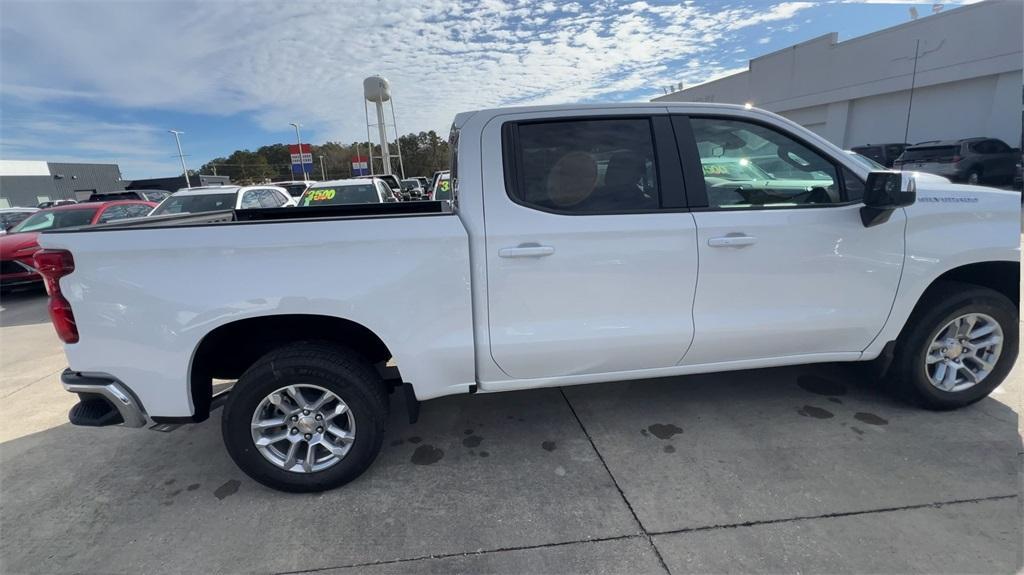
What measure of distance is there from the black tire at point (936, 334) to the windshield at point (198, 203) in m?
9.61

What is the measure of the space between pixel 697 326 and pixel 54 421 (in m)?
4.65

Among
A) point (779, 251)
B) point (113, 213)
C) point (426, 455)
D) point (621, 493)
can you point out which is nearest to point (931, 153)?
point (779, 251)

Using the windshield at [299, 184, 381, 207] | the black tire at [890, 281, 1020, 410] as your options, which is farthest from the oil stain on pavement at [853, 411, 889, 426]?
the windshield at [299, 184, 381, 207]

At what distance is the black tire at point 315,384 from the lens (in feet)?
8.06

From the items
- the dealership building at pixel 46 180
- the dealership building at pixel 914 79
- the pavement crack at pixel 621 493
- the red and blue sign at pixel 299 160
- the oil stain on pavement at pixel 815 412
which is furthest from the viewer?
the dealership building at pixel 46 180

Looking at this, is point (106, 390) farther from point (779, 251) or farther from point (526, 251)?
point (779, 251)

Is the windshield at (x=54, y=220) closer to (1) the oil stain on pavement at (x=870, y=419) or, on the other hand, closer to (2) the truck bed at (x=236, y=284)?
(2) the truck bed at (x=236, y=284)

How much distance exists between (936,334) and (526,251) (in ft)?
8.82

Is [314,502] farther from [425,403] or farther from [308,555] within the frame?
[425,403]

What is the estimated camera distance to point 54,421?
3.63 m

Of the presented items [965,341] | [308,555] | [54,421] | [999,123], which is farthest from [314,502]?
[999,123]

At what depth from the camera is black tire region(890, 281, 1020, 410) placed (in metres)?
2.99

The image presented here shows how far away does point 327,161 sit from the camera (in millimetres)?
72500

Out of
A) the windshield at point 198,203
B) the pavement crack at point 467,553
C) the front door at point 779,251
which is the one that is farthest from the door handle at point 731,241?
the windshield at point 198,203
